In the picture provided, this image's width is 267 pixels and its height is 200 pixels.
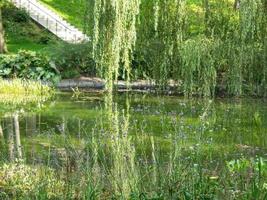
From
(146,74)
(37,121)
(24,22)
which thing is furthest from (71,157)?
(24,22)

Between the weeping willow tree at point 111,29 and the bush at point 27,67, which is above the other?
the weeping willow tree at point 111,29

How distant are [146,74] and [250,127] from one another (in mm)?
10972

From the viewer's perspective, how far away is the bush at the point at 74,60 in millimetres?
27672

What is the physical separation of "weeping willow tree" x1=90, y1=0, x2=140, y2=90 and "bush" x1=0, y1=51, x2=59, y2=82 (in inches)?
452

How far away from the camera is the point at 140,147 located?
12344 millimetres

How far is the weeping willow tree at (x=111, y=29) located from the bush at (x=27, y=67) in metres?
11.5

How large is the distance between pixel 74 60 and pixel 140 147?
52.9 ft

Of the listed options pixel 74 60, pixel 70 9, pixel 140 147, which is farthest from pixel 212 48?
pixel 70 9

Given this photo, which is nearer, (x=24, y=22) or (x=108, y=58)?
(x=108, y=58)

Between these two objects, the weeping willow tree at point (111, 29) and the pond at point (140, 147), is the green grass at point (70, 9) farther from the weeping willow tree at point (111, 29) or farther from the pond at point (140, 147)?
the weeping willow tree at point (111, 29)

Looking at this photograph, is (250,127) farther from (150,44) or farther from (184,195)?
(184,195)

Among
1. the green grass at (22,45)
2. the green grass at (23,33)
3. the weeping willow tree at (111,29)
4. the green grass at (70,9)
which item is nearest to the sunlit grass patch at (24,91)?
the weeping willow tree at (111,29)

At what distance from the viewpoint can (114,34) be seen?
1508cm

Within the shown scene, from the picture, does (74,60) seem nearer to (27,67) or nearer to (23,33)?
(27,67)
